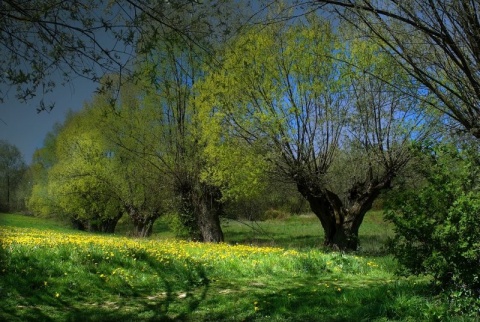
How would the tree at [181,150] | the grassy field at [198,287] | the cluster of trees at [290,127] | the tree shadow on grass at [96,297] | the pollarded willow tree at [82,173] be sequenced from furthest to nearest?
the pollarded willow tree at [82,173]
the tree at [181,150]
the cluster of trees at [290,127]
the tree shadow on grass at [96,297]
the grassy field at [198,287]

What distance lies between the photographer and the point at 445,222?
571 cm

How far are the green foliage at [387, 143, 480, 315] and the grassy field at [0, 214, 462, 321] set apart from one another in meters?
0.40

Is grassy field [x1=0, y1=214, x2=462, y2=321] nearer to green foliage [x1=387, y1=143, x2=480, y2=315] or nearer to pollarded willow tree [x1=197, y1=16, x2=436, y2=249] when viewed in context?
green foliage [x1=387, y1=143, x2=480, y2=315]

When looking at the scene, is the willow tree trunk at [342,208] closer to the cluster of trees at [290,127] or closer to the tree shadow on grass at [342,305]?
the cluster of trees at [290,127]

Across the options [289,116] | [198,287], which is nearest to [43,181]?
[289,116]

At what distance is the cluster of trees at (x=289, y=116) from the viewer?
5520mm

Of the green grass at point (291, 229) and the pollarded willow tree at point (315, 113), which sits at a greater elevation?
the pollarded willow tree at point (315, 113)

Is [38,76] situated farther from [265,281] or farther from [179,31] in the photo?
[265,281]

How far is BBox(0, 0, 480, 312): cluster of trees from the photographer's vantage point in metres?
5.52

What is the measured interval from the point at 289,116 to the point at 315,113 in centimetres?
101

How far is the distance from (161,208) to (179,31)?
78.7 feet

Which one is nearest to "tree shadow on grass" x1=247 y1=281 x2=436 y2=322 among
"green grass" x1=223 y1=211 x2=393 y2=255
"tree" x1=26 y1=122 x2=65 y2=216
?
"green grass" x1=223 y1=211 x2=393 y2=255

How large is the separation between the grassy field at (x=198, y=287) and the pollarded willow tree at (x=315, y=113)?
5875 millimetres

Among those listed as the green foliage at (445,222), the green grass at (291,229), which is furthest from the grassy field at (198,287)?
the green grass at (291,229)
